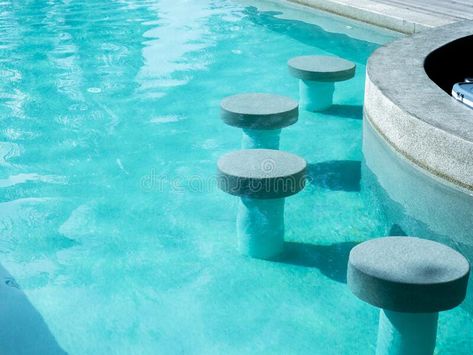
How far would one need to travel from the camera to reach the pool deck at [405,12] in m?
11.3

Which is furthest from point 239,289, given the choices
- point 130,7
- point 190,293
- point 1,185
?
point 130,7

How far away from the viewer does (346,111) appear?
8.73m

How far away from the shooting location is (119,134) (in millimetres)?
8266

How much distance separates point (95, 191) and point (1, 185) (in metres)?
0.99

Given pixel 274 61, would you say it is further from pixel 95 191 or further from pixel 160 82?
pixel 95 191

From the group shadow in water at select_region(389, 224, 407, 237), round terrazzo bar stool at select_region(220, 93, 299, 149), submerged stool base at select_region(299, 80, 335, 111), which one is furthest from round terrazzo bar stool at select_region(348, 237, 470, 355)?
submerged stool base at select_region(299, 80, 335, 111)

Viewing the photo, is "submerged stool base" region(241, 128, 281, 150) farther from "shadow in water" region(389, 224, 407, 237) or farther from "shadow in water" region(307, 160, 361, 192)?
"shadow in water" region(389, 224, 407, 237)

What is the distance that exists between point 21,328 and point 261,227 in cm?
179

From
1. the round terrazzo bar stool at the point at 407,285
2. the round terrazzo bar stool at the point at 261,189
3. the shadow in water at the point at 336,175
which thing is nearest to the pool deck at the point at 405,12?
the shadow in water at the point at 336,175

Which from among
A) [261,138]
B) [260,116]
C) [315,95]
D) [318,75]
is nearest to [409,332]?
[260,116]

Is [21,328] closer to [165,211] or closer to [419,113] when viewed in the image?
[165,211]

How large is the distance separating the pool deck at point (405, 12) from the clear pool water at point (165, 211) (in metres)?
0.37

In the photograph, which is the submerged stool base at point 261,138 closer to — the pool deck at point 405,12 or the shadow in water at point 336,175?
the shadow in water at point 336,175

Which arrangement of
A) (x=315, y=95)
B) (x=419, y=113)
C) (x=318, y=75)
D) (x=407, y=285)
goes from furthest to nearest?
1. (x=315, y=95)
2. (x=318, y=75)
3. (x=419, y=113)
4. (x=407, y=285)
